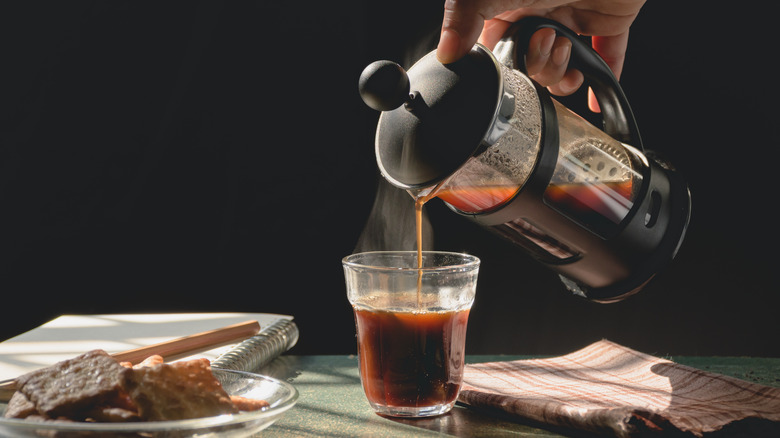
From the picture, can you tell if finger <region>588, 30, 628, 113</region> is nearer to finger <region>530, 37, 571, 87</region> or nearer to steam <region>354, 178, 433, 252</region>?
finger <region>530, 37, 571, 87</region>

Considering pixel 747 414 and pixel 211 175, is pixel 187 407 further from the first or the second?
pixel 211 175

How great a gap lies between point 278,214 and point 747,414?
4.75 feet

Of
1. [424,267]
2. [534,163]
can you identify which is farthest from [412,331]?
[534,163]

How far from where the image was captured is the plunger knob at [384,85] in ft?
2.72

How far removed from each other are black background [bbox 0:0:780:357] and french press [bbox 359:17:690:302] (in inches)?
37.1

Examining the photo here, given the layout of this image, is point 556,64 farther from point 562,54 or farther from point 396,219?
point 396,219

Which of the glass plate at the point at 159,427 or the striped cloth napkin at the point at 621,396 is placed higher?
the glass plate at the point at 159,427

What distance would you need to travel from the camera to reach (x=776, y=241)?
192cm

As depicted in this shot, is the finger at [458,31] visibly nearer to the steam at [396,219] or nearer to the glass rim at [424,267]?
the glass rim at [424,267]

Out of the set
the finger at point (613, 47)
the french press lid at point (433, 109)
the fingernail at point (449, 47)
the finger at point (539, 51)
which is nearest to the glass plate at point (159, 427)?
the french press lid at point (433, 109)

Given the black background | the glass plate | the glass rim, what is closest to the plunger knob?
A: the glass rim

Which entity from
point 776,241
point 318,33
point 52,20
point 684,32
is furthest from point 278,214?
point 776,241

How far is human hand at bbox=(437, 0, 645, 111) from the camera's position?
912mm

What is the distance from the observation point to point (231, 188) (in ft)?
6.80
